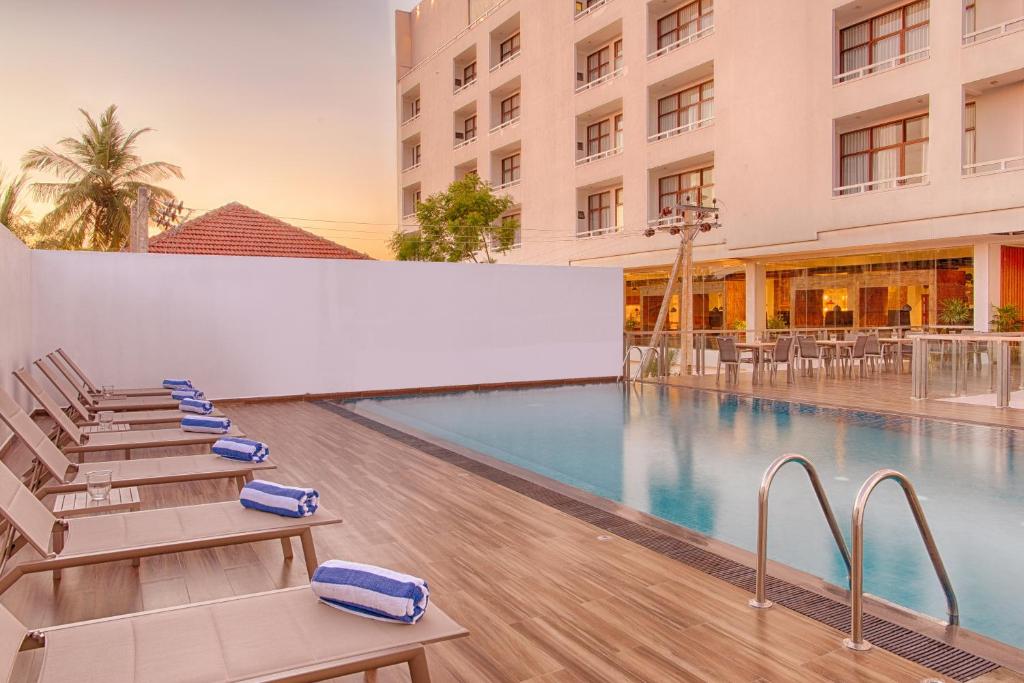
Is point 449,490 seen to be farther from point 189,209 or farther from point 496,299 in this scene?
point 189,209

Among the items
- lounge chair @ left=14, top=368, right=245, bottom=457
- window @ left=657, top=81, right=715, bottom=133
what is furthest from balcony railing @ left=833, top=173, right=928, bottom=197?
lounge chair @ left=14, top=368, right=245, bottom=457

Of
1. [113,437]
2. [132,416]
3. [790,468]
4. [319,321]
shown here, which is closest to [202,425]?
[113,437]

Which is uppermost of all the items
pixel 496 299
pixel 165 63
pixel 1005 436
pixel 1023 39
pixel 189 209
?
pixel 165 63

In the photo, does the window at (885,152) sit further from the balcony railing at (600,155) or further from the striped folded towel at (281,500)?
the striped folded towel at (281,500)

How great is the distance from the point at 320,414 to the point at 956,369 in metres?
9.68

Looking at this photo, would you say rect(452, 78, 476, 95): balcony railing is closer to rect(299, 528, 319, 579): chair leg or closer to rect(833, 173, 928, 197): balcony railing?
rect(833, 173, 928, 197): balcony railing

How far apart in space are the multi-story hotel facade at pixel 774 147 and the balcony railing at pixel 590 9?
0.07m

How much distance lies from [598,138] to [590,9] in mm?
A: 4052

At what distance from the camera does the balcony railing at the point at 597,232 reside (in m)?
24.1

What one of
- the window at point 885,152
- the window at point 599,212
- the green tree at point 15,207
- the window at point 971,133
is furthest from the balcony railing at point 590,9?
the green tree at point 15,207

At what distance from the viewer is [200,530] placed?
3340mm

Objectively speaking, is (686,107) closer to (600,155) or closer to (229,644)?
Result: (600,155)

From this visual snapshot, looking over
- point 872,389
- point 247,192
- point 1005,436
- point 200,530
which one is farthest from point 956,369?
point 247,192

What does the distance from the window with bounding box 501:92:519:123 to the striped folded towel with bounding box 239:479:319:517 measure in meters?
26.7
